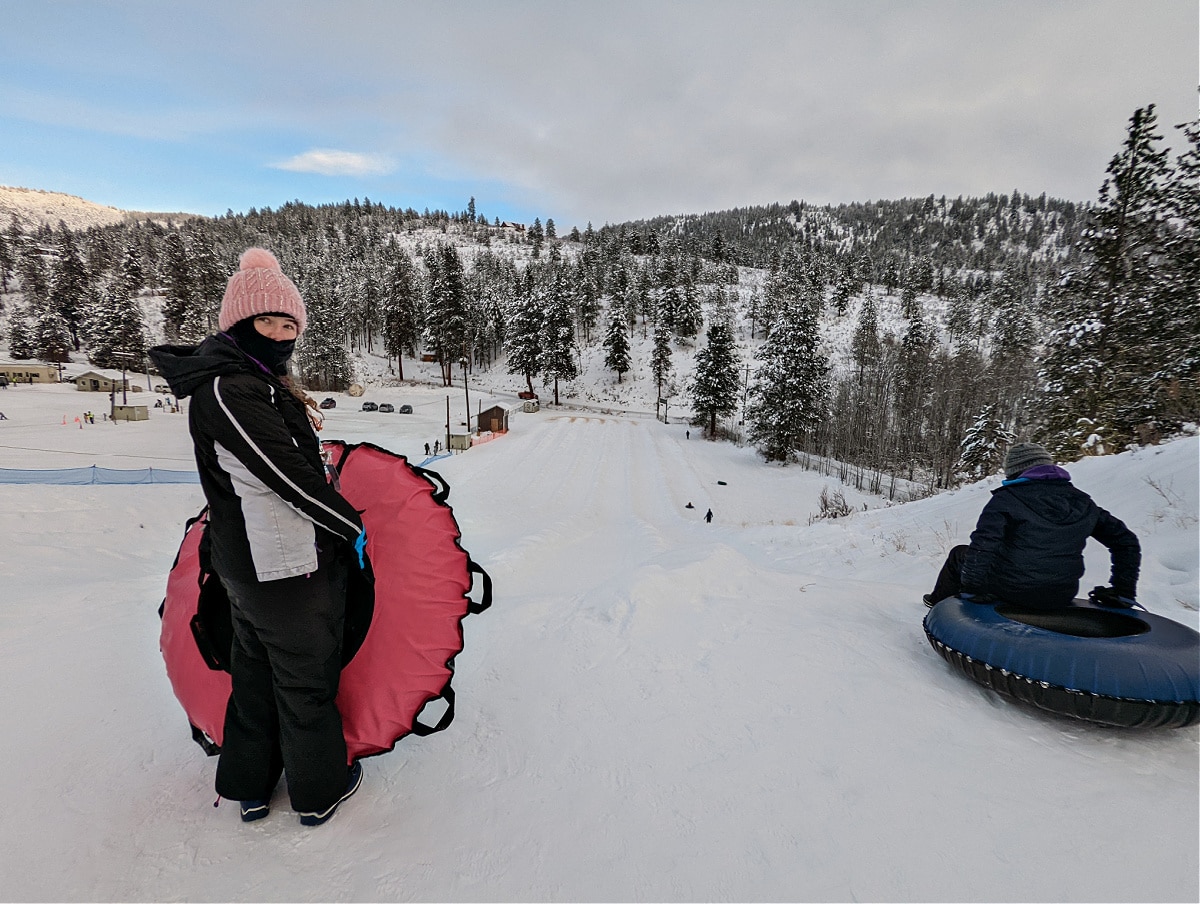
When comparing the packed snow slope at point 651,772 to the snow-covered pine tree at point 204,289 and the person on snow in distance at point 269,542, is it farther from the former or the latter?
the snow-covered pine tree at point 204,289

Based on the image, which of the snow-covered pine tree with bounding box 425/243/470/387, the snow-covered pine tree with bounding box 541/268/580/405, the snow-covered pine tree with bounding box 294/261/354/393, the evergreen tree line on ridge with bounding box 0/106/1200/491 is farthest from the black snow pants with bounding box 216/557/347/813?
the snow-covered pine tree with bounding box 294/261/354/393

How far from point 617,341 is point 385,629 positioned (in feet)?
197

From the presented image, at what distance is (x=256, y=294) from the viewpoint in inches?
83.4

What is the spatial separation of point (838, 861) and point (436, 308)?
208ft

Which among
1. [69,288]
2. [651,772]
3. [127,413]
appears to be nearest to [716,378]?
[651,772]

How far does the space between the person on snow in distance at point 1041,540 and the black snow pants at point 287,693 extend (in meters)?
4.18

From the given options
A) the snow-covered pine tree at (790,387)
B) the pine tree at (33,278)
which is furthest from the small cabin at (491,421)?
the pine tree at (33,278)

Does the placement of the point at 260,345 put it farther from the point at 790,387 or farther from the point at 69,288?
the point at 69,288

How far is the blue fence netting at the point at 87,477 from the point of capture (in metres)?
13.3

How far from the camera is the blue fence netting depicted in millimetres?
13320

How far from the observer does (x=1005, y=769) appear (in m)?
2.61

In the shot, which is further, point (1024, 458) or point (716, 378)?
point (716, 378)

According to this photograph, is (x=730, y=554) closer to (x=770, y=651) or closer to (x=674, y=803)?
(x=770, y=651)

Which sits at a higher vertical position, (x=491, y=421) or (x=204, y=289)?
(x=204, y=289)
